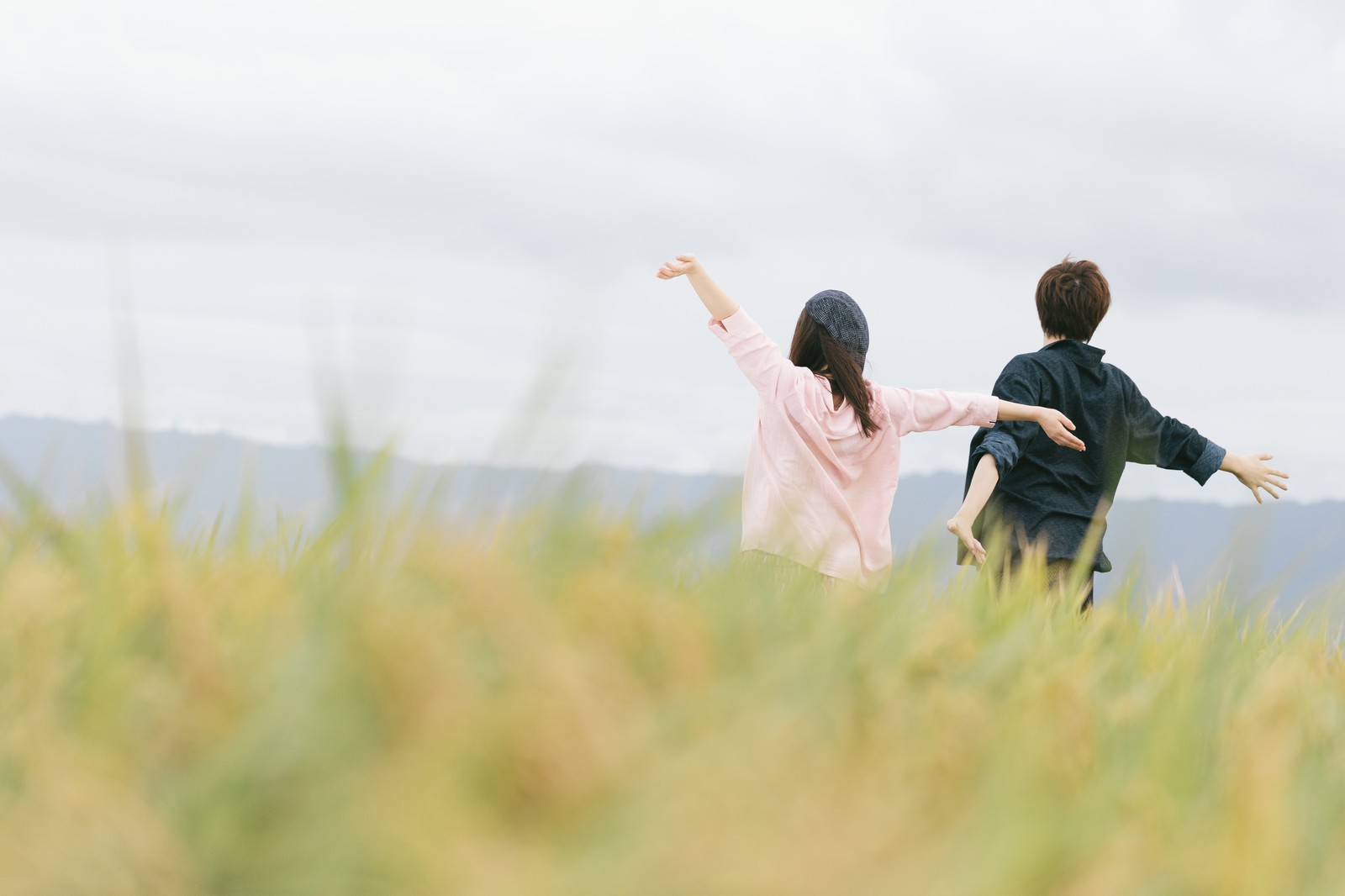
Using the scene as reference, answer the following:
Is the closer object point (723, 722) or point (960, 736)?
point (723, 722)

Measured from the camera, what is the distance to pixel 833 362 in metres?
5.36

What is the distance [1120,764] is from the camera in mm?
1991

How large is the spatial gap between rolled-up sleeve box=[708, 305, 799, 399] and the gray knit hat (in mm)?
365

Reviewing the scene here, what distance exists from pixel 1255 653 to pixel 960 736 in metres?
1.87

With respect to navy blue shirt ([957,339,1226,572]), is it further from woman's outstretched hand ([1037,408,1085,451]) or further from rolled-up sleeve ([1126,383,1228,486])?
woman's outstretched hand ([1037,408,1085,451])

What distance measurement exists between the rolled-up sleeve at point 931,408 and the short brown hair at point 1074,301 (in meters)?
1.12

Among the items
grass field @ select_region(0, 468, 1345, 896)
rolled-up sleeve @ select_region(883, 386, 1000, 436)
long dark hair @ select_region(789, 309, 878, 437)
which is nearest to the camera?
grass field @ select_region(0, 468, 1345, 896)

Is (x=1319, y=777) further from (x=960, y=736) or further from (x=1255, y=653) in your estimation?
(x=1255, y=653)

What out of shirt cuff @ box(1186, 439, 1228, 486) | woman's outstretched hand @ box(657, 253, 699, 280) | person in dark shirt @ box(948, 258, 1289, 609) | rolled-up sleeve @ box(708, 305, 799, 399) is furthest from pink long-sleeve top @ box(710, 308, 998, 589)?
shirt cuff @ box(1186, 439, 1228, 486)

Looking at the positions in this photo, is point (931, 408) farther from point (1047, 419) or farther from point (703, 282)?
point (703, 282)

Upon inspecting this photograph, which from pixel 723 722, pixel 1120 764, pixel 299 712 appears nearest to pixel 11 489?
pixel 299 712

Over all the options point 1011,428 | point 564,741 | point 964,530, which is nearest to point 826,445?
point 964,530

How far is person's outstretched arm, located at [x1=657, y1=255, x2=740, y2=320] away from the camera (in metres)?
5.16

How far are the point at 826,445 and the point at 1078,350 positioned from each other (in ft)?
6.01
